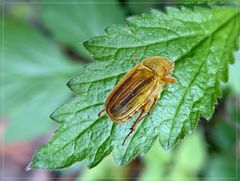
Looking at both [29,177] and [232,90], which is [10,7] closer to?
[29,177]

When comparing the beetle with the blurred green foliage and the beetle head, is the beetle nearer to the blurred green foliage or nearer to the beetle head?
the beetle head

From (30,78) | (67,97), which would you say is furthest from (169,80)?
(30,78)

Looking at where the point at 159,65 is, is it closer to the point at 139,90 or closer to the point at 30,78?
the point at 139,90

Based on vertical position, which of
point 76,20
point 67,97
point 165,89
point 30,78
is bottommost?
point 165,89

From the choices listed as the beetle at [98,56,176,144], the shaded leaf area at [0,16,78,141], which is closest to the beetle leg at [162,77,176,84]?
the beetle at [98,56,176,144]

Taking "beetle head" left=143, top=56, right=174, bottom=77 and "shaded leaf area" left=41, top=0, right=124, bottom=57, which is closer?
"beetle head" left=143, top=56, right=174, bottom=77

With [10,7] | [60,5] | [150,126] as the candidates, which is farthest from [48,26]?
[150,126]

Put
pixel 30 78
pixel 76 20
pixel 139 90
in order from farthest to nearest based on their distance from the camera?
1. pixel 30 78
2. pixel 76 20
3. pixel 139 90
